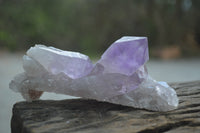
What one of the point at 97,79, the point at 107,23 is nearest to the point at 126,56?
the point at 97,79

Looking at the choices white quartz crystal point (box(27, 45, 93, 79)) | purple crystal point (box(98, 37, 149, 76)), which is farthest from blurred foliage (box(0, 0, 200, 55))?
purple crystal point (box(98, 37, 149, 76))

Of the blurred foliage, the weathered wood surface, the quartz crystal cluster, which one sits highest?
the blurred foliage

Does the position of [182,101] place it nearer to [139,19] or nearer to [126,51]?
[126,51]

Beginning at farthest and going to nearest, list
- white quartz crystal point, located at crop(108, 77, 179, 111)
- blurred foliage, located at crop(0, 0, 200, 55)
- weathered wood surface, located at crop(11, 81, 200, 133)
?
1. blurred foliage, located at crop(0, 0, 200, 55)
2. white quartz crystal point, located at crop(108, 77, 179, 111)
3. weathered wood surface, located at crop(11, 81, 200, 133)

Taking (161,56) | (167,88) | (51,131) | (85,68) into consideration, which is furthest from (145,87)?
(161,56)

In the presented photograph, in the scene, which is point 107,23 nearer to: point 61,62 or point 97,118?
point 61,62

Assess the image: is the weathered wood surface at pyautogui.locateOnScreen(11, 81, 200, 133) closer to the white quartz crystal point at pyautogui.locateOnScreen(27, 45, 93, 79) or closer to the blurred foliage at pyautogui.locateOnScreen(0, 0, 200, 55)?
the white quartz crystal point at pyautogui.locateOnScreen(27, 45, 93, 79)
